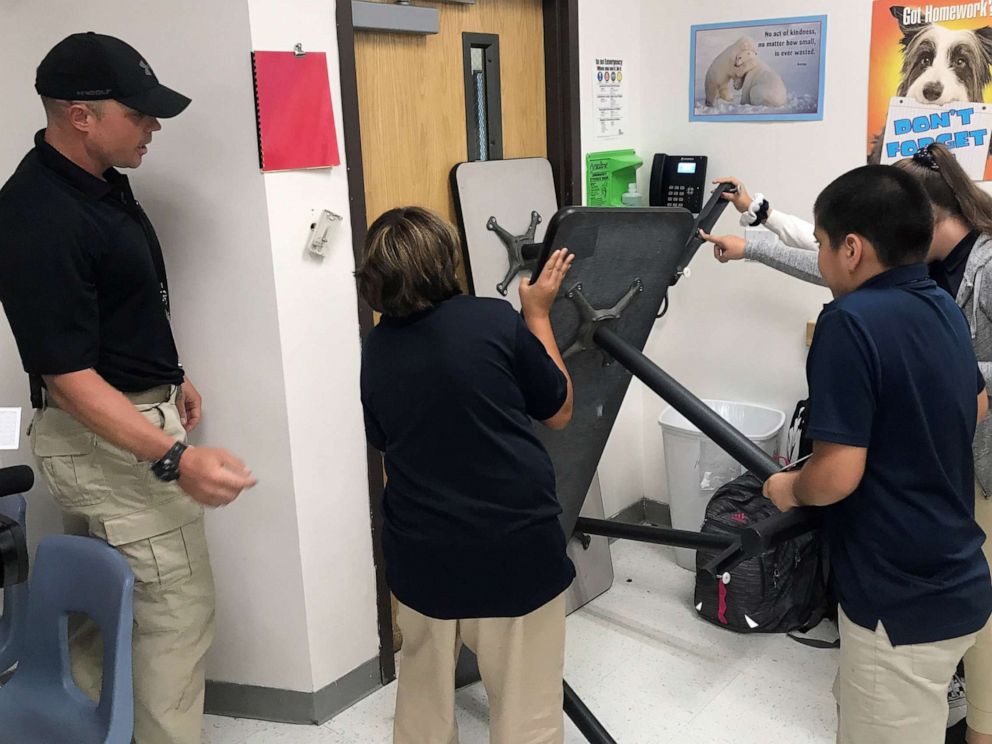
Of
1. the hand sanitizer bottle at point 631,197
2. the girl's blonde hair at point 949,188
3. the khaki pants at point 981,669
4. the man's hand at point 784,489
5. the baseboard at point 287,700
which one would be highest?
the girl's blonde hair at point 949,188

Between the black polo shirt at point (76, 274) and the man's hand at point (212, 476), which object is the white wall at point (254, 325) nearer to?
the black polo shirt at point (76, 274)

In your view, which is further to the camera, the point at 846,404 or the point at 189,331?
the point at 189,331

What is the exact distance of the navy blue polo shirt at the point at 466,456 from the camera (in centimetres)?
159

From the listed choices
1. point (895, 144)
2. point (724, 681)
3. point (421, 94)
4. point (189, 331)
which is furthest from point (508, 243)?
point (724, 681)

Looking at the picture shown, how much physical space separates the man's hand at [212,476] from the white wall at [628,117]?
5.88 ft

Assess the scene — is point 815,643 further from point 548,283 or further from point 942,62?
point 942,62

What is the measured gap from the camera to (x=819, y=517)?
1.59 m

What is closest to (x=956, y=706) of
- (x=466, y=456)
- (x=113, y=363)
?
(x=466, y=456)

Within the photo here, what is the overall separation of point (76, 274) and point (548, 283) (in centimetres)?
88

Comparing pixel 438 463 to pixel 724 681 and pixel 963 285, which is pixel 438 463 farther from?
pixel 724 681

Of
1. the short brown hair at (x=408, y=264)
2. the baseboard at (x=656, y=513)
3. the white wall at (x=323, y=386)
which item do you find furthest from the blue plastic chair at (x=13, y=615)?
the baseboard at (x=656, y=513)

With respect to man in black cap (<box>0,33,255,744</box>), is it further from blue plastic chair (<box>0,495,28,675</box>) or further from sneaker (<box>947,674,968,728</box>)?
sneaker (<box>947,674,968,728</box>)

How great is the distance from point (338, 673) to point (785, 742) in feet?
3.76

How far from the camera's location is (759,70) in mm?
2994
